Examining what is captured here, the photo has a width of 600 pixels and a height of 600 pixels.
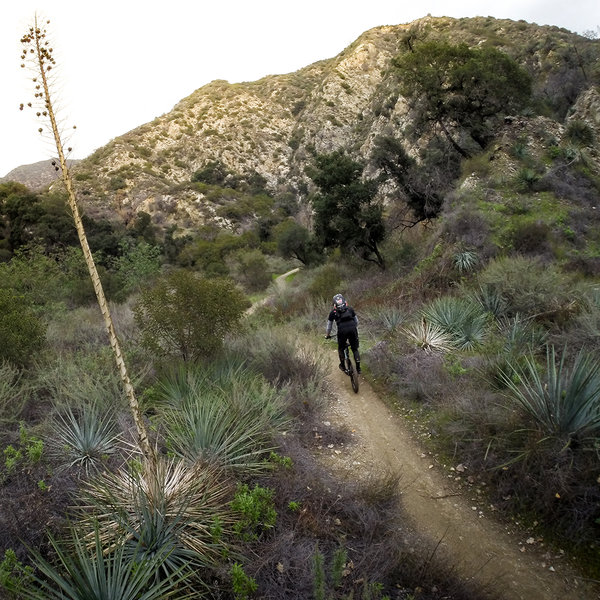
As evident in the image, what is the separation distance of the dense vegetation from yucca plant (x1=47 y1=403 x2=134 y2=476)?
3 cm

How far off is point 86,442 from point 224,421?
180 cm

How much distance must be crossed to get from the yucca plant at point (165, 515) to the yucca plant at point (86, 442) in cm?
91

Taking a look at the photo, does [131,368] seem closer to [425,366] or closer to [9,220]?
[425,366]

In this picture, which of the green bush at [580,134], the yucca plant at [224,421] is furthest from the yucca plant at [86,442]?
the green bush at [580,134]

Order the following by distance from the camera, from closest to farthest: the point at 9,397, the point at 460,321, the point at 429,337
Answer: the point at 9,397
the point at 429,337
the point at 460,321

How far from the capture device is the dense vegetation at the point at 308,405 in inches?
133

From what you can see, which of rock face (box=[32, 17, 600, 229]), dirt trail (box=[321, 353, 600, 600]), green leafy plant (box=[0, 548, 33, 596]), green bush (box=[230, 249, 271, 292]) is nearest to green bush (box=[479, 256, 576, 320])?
dirt trail (box=[321, 353, 600, 600])

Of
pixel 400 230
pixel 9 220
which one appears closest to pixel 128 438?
pixel 400 230

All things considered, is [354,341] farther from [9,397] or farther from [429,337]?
[9,397]

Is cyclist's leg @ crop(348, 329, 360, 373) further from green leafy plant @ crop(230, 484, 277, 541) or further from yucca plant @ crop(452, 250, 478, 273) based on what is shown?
yucca plant @ crop(452, 250, 478, 273)

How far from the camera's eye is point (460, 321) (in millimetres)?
8562

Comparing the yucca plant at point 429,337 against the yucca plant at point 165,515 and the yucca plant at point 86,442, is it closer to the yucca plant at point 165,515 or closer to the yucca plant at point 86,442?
the yucca plant at point 165,515

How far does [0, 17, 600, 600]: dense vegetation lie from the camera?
337 centimetres

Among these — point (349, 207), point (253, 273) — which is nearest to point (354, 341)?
point (349, 207)
